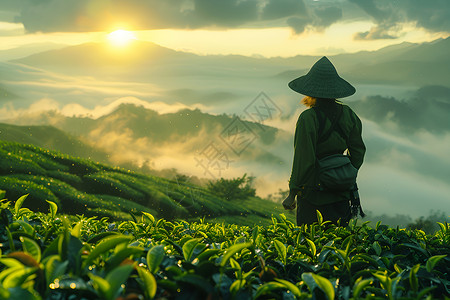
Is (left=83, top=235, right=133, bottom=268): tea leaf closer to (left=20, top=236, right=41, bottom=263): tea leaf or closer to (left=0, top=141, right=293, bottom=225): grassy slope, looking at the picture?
(left=20, top=236, right=41, bottom=263): tea leaf

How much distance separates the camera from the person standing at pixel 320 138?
13.2 feet

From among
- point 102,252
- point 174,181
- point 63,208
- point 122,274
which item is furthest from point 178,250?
point 174,181

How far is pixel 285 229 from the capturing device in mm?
2473

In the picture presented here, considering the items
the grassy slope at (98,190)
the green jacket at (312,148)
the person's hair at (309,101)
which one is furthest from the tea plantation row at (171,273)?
the grassy slope at (98,190)

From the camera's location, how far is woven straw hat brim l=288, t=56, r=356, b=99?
4145mm

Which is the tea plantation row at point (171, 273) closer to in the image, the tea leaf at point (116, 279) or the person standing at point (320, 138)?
the tea leaf at point (116, 279)

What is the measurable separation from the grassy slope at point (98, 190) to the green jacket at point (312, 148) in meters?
5.79

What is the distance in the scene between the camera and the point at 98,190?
10.8 m

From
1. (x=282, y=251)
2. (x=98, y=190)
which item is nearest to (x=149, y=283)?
(x=282, y=251)

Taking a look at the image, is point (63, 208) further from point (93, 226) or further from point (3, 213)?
point (3, 213)

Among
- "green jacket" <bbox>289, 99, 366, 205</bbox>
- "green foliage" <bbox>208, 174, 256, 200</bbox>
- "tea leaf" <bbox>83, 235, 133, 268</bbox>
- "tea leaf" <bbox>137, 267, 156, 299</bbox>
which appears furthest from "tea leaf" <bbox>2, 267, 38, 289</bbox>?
"green foliage" <bbox>208, 174, 256, 200</bbox>

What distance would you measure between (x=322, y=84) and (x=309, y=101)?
0.67ft

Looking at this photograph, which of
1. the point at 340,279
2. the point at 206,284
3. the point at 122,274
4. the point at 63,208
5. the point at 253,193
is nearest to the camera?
the point at 122,274

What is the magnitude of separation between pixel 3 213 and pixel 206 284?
85 centimetres
